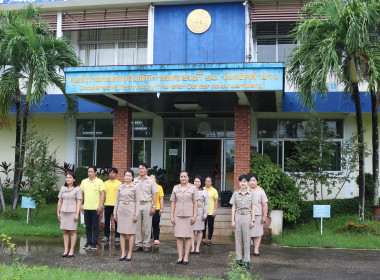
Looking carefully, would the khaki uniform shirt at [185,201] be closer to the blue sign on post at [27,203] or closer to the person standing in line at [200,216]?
the person standing in line at [200,216]

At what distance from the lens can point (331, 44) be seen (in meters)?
8.90

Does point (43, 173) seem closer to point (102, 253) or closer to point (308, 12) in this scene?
point (102, 253)

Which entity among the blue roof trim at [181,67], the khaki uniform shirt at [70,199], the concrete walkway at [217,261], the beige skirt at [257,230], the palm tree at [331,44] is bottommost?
the concrete walkway at [217,261]

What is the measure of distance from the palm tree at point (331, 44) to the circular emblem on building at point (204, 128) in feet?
16.6

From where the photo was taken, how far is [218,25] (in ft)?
43.7

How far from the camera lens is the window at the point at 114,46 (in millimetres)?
15270

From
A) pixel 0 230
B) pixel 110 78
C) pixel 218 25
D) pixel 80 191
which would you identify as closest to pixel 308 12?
pixel 218 25

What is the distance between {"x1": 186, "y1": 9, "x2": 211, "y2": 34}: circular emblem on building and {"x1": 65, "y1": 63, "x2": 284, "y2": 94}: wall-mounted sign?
15.3 ft

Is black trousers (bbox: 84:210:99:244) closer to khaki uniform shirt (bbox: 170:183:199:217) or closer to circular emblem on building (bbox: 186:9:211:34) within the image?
khaki uniform shirt (bbox: 170:183:199:217)

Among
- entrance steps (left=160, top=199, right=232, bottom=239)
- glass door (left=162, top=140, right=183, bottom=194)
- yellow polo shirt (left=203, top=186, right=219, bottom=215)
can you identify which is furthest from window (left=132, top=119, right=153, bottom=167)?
yellow polo shirt (left=203, top=186, right=219, bottom=215)

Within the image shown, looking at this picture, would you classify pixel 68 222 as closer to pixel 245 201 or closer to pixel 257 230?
pixel 245 201

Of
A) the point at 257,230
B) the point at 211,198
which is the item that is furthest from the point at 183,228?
the point at 211,198

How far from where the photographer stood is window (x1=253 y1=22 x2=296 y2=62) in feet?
46.9

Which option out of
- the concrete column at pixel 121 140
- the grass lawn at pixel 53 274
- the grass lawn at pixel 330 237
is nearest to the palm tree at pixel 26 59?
the concrete column at pixel 121 140
